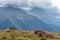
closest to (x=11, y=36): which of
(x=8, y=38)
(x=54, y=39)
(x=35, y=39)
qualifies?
(x=8, y=38)

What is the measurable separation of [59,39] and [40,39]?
3.55m

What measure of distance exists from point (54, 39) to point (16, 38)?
5516mm

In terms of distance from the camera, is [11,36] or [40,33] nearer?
[11,36]

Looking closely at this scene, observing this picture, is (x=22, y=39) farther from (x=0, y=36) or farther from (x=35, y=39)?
(x=0, y=36)

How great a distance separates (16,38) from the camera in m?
28.0

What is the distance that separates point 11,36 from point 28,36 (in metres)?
2.08

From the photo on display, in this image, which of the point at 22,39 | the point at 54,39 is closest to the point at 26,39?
the point at 22,39

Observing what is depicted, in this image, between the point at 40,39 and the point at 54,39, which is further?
the point at 54,39

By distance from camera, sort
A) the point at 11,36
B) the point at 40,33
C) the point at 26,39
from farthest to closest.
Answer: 1. the point at 40,33
2. the point at 11,36
3. the point at 26,39

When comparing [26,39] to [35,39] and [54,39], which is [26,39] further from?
[54,39]

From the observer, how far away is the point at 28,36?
29.6m

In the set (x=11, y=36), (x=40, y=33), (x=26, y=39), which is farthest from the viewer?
(x=40, y=33)

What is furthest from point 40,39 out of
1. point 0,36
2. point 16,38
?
point 0,36

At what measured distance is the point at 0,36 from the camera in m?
29.5
